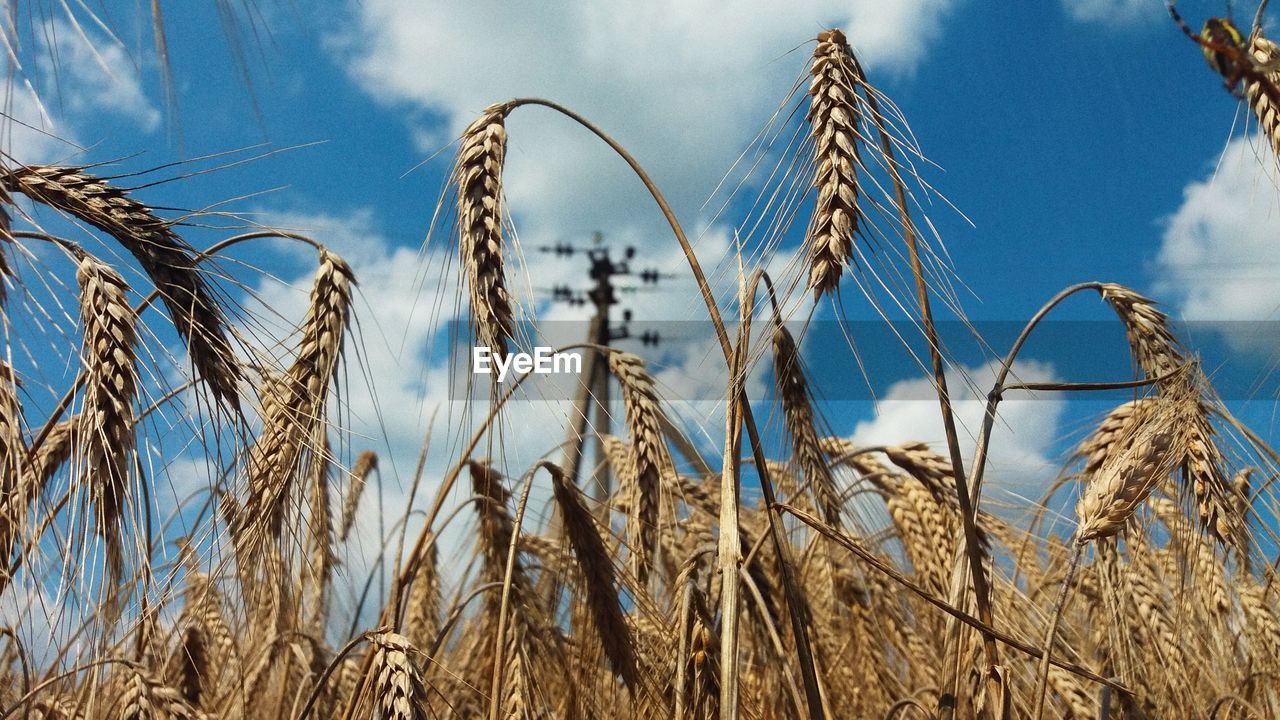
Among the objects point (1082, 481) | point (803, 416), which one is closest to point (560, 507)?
point (803, 416)

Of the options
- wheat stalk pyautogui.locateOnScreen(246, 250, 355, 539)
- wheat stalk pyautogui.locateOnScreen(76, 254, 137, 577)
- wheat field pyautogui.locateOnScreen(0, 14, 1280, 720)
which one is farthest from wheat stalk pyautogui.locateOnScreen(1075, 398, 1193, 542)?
wheat stalk pyautogui.locateOnScreen(76, 254, 137, 577)

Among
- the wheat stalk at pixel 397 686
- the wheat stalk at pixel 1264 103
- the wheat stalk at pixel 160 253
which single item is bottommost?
the wheat stalk at pixel 397 686

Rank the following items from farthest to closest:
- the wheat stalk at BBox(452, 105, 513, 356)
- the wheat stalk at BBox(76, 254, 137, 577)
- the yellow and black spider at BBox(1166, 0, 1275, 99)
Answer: the wheat stalk at BBox(452, 105, 513, 356), the wheat stalk at BBox(76, 254, 137, 577), the yellow and black spider at BBox(1166, 0, 1275, 99)

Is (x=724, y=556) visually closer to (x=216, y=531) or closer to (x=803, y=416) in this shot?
(x=803, y=416)

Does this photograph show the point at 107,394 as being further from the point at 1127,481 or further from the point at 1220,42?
the point at 1127,481

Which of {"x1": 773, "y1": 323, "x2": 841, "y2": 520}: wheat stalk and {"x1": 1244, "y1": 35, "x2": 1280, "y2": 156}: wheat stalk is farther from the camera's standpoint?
{"x1": 773, "y1": 323, "x2": 841, "y2": 520}: wheat stalk

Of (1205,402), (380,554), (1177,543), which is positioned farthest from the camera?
(380,554)

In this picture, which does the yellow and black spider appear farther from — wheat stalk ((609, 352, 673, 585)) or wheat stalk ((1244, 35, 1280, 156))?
wheat stalk ((609, 352, 673, 585))

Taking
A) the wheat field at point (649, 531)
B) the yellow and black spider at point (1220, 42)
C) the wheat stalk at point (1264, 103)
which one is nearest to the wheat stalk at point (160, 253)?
the wheat field at point (649, 531)

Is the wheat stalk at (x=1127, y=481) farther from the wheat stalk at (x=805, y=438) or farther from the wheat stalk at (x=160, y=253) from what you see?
the wheat stalk at (x=160, y=253)

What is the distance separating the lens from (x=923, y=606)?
3.29 metres

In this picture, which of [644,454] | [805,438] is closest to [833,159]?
[805,438]

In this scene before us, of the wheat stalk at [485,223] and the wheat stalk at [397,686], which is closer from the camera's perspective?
the wheat stalk at [397,686]

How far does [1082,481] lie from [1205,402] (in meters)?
0.38
